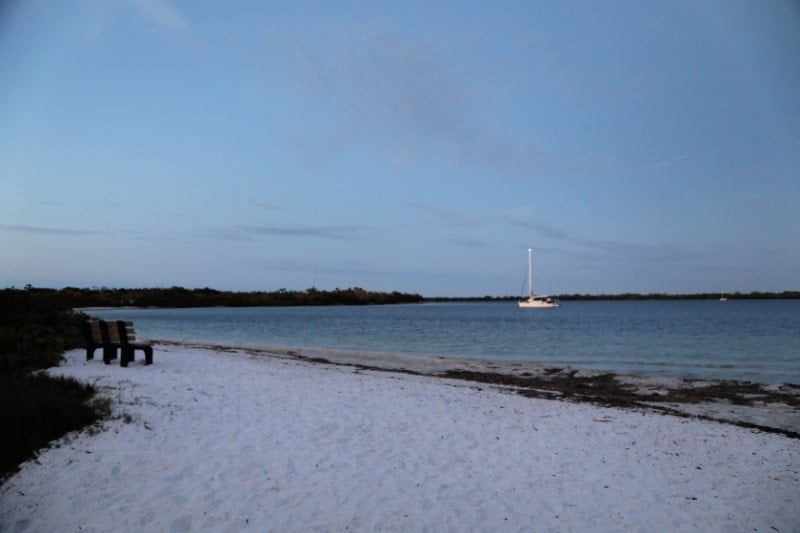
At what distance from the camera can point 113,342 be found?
1373 centimetres

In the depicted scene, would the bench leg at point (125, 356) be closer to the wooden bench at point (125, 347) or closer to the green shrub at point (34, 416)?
the wooden bench at point (125, 347)

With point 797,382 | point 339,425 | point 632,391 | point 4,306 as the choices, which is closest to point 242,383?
point 339,425

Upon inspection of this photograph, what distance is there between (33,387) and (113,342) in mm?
5291

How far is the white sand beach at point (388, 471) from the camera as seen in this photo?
504 cm

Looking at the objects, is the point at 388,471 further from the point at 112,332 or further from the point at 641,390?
the point at 641,390

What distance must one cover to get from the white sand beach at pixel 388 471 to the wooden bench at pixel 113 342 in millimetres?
3271

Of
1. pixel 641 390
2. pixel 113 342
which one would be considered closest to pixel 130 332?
pixel 113 342

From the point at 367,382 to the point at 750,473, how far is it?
8394 mm

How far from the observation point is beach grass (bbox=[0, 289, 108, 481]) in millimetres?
6336

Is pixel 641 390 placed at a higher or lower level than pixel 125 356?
lower

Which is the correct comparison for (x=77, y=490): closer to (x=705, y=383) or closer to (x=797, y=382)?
(x=705, y=383)

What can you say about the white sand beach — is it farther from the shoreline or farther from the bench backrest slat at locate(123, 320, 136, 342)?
the bench backrest slat at locate(123, 320, 136, 342)

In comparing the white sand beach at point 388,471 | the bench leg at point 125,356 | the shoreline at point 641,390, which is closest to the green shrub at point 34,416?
the white sand beach at point 388,471

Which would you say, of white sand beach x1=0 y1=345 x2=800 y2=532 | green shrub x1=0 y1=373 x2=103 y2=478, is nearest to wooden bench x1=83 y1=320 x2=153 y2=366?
white sand beach x1=0 y1=345 x2=800 y2=532
